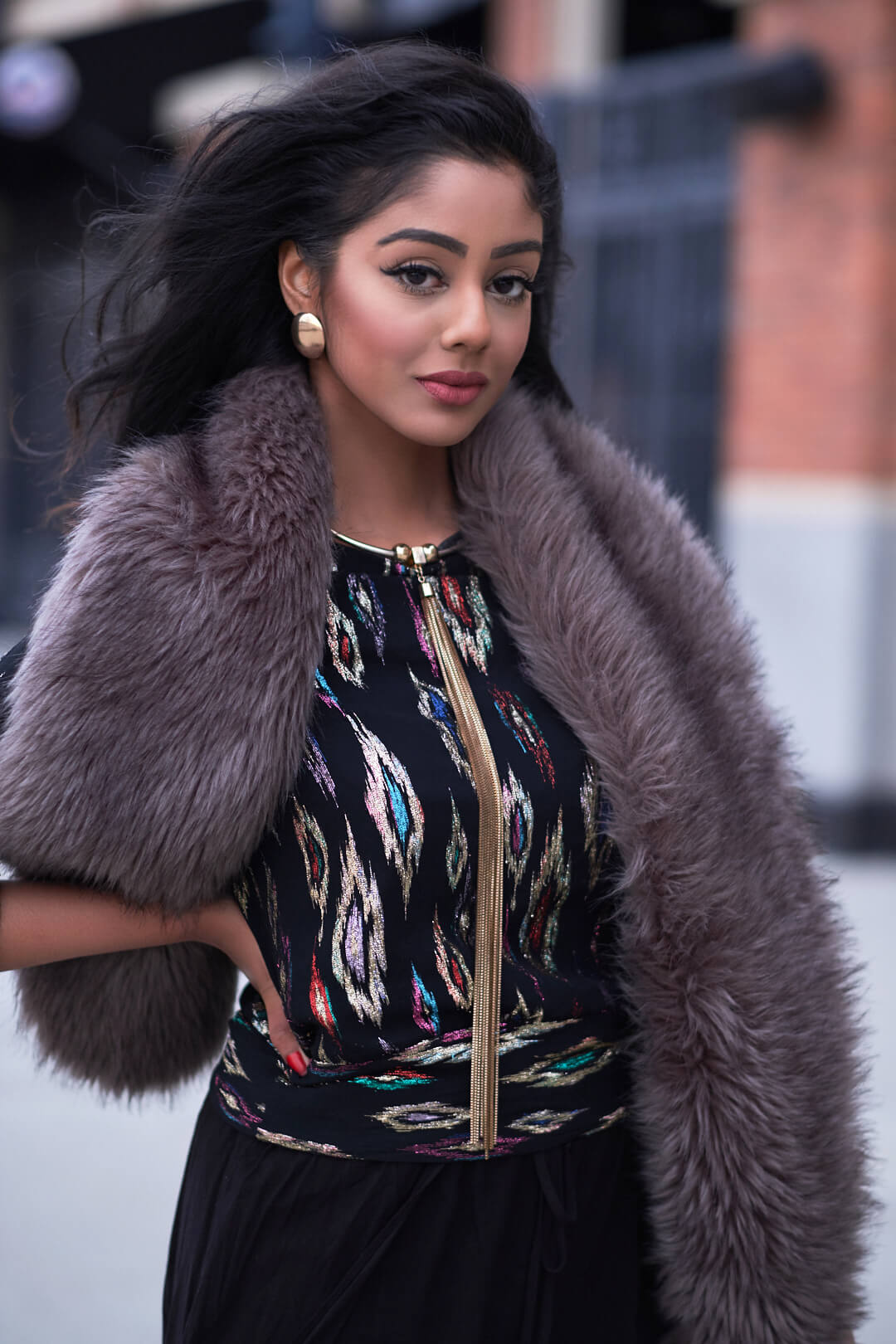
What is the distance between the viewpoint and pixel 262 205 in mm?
1846

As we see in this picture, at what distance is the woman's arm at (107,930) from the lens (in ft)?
5.35

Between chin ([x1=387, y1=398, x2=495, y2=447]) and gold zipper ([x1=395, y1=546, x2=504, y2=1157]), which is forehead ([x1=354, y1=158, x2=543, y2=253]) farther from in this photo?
gold zipper ([x1=395, y1=546, x2=504, y2=1157])

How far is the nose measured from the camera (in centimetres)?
168

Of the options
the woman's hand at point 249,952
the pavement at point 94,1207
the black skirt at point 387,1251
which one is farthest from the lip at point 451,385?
the pavement at point 94,1207

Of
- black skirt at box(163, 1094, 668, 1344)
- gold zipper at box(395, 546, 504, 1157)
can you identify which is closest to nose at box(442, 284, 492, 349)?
gold zipper at box(395, 546, 504, 1157)

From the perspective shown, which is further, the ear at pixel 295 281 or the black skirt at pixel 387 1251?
the ear at pixel 295 281

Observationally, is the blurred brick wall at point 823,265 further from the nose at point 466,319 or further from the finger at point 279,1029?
the finger at point 279,1029

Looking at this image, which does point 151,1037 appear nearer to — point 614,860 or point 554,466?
point 614,860

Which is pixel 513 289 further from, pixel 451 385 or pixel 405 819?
pixel 405 819

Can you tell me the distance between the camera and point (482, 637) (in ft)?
6.15

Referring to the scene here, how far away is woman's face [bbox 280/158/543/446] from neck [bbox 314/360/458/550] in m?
0.12

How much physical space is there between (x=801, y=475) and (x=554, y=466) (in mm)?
5476

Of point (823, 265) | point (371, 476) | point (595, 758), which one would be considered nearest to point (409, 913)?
point (595, 758)

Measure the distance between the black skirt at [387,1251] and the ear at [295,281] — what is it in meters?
1.08
